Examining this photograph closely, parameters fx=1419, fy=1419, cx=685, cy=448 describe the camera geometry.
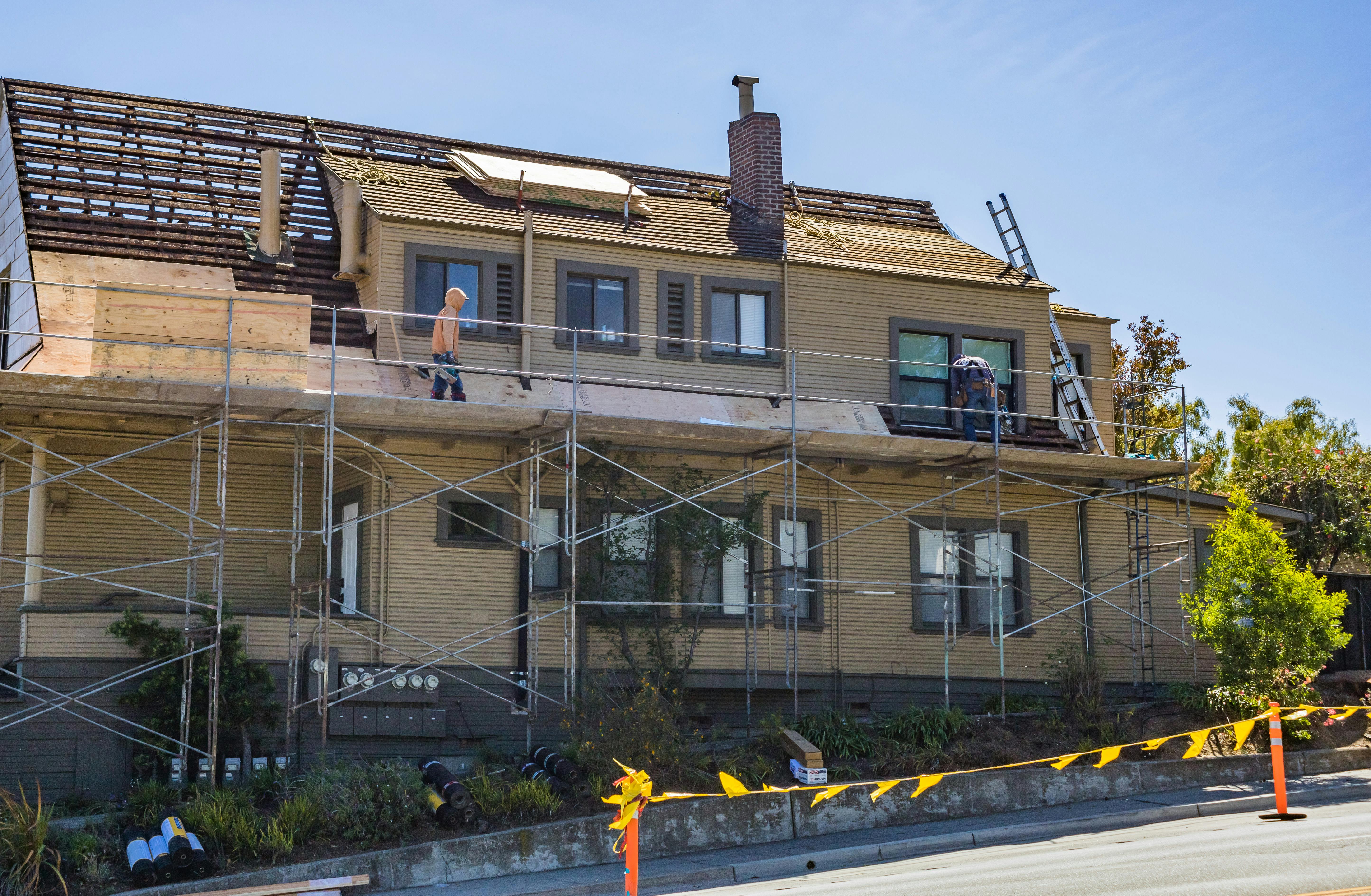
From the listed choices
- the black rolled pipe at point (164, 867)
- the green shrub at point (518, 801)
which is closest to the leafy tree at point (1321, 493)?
the green shrub at point (518, 801)

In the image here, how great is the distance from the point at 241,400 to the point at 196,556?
1.87 metres

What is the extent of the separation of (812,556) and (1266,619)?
6.34m

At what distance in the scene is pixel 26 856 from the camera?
13.1 metres

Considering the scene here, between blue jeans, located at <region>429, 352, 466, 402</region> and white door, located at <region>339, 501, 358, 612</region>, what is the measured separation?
84.0 inches

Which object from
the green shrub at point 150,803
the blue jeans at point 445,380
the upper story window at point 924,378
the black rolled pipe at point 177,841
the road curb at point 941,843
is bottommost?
the road curb at point 941,843

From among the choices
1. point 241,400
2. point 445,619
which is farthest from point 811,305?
point 241,400

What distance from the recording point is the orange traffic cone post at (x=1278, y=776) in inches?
Answer: 612

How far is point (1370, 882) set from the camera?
38.2ft

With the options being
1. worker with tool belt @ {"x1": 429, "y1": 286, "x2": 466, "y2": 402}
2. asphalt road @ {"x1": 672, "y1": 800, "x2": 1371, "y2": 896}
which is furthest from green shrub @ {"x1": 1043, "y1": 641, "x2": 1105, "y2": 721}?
worker with tool belt @ {"x1": 429, "y1": 286, "x2": 466, "y2": 402}

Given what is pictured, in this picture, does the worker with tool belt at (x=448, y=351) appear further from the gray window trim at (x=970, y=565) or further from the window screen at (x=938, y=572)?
the window screen at (x=938, y=572)

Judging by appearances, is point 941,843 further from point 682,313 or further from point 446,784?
point 682,313

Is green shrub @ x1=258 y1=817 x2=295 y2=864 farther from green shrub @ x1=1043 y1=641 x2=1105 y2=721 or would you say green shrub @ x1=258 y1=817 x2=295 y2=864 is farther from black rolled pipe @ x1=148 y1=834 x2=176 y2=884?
green shrub @ x1=1043 y1=641 x2=1105 y2=721

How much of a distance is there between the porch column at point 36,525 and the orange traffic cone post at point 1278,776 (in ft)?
47.9

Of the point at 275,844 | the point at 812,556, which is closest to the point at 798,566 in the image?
the point at 812,556
